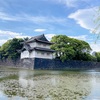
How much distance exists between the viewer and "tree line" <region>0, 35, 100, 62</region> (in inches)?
1346

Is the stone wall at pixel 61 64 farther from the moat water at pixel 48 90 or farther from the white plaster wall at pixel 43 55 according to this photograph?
the moat water at pixel 48 90

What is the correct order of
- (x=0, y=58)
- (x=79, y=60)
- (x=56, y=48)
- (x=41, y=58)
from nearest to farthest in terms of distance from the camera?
1. (x=41, y=58)
2. (x=56, y=48)
3. (x=79, y=60)
4. (x=0, y=58)

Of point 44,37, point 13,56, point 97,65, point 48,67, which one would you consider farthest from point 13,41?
point 97,65

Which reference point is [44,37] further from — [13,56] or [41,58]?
[13,56]

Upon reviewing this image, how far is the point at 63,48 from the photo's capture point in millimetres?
33719

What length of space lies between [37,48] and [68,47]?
19.4 feet

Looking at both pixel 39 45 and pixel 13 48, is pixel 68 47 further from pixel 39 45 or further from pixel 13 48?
pixel 13 48

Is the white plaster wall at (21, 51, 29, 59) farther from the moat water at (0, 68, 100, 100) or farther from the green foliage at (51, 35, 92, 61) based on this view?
the moat water at (0, 68, 100, 100)

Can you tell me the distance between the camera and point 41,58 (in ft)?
106

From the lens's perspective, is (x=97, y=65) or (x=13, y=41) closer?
(x=13, y=41)

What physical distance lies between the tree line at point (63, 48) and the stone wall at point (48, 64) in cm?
104

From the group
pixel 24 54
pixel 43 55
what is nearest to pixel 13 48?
pixel 24 54

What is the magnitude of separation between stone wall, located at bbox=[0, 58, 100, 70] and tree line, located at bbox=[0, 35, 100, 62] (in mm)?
1036

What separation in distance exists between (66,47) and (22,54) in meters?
8.14
